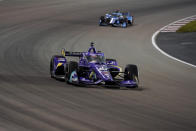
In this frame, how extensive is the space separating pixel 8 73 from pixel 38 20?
16.5 m

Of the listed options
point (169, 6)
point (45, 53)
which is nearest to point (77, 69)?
point (45, 53)

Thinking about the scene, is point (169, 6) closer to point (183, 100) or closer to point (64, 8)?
point (64, 8)

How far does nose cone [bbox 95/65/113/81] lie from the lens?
15686 millimetres

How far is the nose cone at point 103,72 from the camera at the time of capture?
51.5ft

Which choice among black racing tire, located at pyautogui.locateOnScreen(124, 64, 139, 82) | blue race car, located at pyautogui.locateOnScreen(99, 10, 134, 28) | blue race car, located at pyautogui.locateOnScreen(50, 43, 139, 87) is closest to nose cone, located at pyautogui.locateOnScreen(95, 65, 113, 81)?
blue race car, located at pyautogui.locateOnScreen(50, 43, 139, 87)

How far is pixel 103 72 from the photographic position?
1587cm

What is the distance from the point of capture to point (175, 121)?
11844 mm

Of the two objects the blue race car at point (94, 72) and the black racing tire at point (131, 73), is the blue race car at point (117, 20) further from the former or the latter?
the black racing tire at point (131, 73)

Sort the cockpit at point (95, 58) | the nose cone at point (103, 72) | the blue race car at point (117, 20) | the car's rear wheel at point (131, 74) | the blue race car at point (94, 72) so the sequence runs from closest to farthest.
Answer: the nose cone at point (103, 72) < the blue race car at point (94, 72) < the car's rear wheel at point (131, 74) < the cockpit at point (95, 58) < the blue race car at point (117, 20)

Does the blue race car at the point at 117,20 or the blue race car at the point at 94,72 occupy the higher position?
the blue race car at the point at 117,20

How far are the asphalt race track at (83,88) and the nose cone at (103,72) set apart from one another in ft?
1.34

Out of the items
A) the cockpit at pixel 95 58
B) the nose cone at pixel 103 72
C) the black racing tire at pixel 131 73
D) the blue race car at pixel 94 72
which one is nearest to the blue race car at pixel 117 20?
the blue race car at pixel 94 72

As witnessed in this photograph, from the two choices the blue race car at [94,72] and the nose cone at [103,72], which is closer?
the nose cone at [103,72]

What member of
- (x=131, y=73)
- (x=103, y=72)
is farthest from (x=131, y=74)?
(x=103, y=72)
